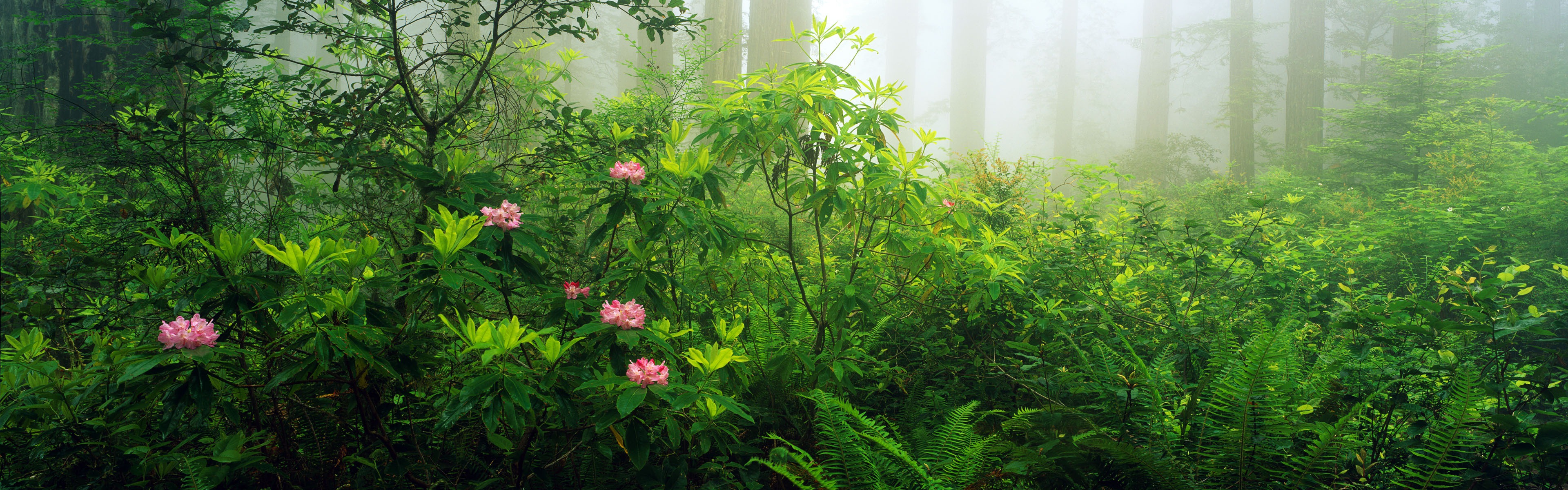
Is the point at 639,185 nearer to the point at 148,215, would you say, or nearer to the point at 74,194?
the point at 148,215

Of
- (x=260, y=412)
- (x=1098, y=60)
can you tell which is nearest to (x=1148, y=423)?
(x=260, y=412)

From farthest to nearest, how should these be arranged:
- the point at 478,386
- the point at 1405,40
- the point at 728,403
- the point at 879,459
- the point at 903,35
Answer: the point at 903,35, the point at 1405,40, the point at 879,459, the point at 728,403, the point at 478,386

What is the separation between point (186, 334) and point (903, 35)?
30532mm

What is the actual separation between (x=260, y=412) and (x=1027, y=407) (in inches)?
107

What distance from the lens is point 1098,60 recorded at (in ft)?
89.7

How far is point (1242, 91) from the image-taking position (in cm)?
1507

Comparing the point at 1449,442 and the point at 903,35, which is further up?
the point at 903,35

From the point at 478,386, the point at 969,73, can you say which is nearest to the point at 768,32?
the point at 478,386

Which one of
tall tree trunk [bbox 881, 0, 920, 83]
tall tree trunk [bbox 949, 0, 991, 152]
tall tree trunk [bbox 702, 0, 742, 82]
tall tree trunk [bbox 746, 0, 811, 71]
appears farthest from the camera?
tall tree trunk [bbox 881, 0, 920, 83]

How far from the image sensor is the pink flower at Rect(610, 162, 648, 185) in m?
1.78

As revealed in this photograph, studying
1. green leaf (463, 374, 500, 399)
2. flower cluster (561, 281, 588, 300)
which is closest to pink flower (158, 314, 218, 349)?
green leaf (463, 374, 500, 399)

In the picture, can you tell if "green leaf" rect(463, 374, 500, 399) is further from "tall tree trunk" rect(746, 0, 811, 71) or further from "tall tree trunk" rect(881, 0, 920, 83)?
"tall tree trunk" rect(881, 0, 920, 83)

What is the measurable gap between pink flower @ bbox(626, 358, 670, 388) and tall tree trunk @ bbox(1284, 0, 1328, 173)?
15509mm

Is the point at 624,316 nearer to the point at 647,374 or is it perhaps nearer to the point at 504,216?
the point at 647,374
